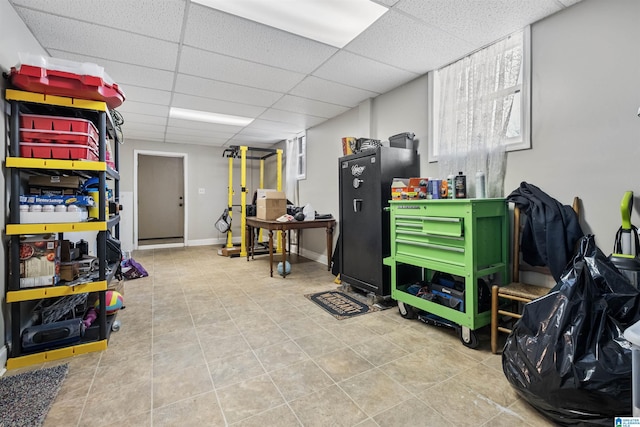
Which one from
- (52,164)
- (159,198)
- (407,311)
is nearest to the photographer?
(52,164)

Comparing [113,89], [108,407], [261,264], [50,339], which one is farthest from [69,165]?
[261,264]

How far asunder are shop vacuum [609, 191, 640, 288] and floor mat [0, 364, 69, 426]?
2.99 metres

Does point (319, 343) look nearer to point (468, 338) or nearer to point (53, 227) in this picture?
point (468, 338)

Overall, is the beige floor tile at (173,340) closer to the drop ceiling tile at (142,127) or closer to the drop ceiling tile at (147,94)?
the drop ceiling tile at (147,94)

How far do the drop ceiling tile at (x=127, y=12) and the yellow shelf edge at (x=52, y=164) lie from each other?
1045 mm

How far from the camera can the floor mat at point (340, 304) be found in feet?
8.70

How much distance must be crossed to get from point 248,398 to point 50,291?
4.82ft

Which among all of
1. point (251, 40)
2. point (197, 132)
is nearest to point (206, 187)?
point (197, 132)

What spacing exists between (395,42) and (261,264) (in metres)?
3.65

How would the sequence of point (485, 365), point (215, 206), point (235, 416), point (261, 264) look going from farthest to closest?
point (215, 206)
point (261, 264)
point (485, 365)
point (235, 416)

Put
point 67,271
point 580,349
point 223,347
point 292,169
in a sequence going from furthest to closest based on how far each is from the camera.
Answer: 1. point 292,169
2. point 223,347
3. point 67,271
4. point 580,349

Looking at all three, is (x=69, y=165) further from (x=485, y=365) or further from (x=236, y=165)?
(x=236, y=165)

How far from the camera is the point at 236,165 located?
7.23 meters

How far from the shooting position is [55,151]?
1879 millimetres
